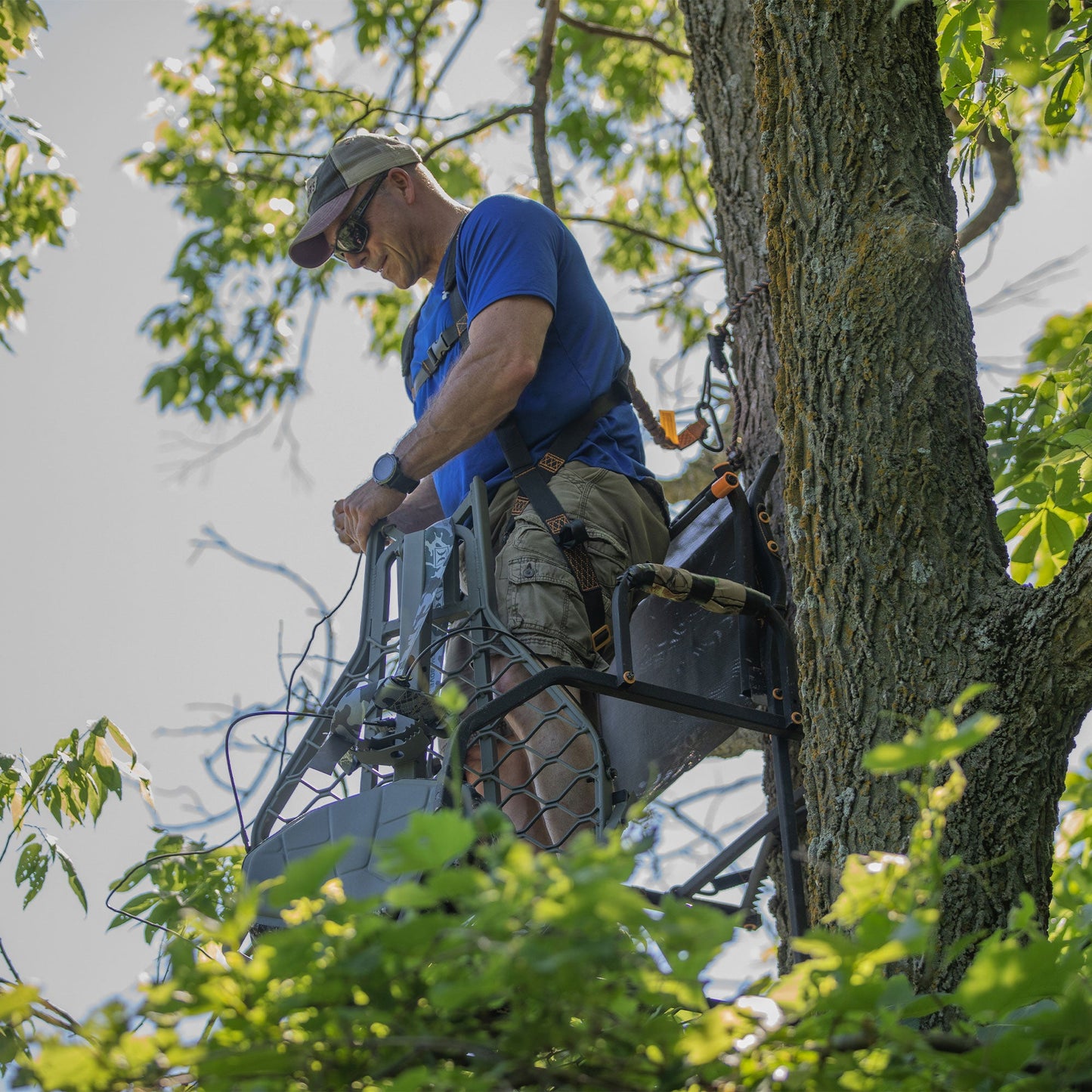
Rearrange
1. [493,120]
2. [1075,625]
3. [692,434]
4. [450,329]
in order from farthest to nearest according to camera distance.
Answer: [493,120] → [692,434] → [450,329] → [1075,625]

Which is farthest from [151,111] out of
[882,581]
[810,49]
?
[882,581]

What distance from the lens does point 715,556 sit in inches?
129

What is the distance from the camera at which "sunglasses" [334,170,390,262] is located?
11.6ft

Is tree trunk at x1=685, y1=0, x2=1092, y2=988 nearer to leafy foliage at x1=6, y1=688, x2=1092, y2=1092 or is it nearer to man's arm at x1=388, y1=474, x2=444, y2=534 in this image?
leafy foliage at x1=6, y1=688, x2=1092, y2=1092

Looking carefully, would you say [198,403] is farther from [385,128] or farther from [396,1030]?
[396,1030]

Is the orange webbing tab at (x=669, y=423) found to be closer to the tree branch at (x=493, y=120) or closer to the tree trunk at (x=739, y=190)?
the tree trunk at (x=739, y=190)

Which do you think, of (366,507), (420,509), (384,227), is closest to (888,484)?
(366,507)

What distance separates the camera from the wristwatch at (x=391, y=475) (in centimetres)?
307

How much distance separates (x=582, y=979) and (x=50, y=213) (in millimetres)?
5738

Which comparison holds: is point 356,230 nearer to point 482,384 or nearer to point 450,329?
point 450,329

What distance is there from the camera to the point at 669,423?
369 centimetres

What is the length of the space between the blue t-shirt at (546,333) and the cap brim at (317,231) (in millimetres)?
456

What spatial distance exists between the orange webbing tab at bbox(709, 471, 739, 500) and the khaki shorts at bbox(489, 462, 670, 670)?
16 centimetres

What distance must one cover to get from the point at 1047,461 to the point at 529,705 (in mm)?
1301
